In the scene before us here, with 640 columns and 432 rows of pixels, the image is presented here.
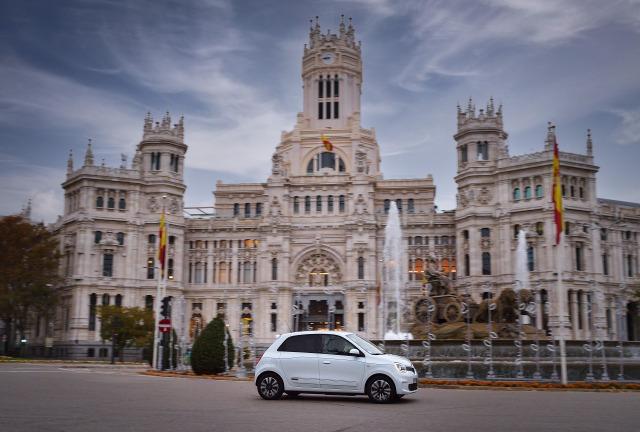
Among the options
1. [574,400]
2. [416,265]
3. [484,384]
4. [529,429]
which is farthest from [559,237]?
[416,265]

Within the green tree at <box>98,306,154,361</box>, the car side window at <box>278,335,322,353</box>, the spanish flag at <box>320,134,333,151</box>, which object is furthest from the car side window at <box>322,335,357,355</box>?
the spanish flag at <box>320,134,333,151</box>

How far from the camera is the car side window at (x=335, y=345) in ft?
70.8

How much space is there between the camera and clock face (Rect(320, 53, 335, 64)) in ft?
355

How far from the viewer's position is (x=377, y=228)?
9056 cm

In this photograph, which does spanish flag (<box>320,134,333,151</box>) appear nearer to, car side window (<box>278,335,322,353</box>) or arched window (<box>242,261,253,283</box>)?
arched window (<box>242,261,253,283</box>)

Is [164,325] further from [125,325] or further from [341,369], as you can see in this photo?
[341,369]

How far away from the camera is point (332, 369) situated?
70.1ft

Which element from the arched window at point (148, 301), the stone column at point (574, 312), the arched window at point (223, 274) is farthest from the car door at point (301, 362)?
the arched window at point (223, 274)

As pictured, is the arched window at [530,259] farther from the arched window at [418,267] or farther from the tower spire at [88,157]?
the tower spire at [88,157]

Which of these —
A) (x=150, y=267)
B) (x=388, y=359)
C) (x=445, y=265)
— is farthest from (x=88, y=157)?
(x=388, y=359)

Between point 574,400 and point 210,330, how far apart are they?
20649mm

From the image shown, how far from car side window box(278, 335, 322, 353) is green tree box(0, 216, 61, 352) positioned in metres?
62.6

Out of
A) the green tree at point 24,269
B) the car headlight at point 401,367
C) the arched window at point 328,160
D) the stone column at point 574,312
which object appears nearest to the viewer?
the car headlight at point 401,367

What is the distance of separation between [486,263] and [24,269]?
176 feet
